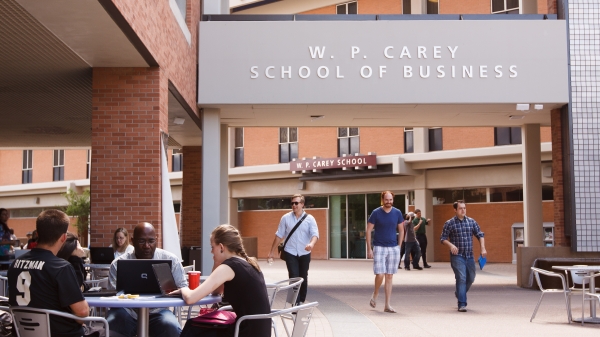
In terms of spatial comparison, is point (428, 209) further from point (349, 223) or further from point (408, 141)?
point (349, 223)

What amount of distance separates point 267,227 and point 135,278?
2887 cm

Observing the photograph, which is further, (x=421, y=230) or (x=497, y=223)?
(x=497, y=223)

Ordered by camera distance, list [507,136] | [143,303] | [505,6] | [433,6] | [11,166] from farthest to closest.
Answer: [11,166] < [433,6] < [505,6] < [507,136] < [143,303]

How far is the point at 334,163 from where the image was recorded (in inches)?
1183

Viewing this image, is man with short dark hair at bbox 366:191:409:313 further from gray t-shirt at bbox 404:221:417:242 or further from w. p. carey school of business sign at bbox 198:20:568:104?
gray t-shirt at bbox 404:221:417:242

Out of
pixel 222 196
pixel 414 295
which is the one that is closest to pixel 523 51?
pixel 414 295

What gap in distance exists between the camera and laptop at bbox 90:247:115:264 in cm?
1028

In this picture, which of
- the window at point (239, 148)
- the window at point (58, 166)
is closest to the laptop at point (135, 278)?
the window at point (239, 148)

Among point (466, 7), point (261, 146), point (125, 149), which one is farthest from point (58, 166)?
point (125, 149)

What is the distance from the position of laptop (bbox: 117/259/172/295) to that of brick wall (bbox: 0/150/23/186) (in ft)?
134

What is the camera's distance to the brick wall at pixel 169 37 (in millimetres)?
9156

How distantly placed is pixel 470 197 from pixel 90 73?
65.5 feet

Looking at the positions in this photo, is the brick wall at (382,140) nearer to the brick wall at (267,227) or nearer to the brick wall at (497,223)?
the brick wall at (497,223)

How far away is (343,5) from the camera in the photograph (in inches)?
1233
